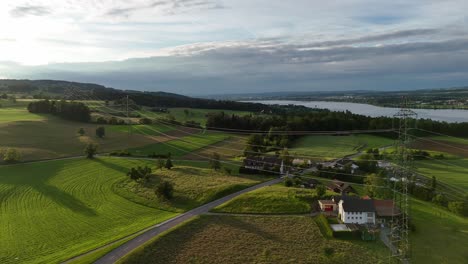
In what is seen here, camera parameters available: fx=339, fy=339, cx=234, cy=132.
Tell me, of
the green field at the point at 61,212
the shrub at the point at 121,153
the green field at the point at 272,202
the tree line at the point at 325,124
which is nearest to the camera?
the green field at the point at 61,212

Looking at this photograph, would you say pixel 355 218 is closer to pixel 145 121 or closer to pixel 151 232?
pixel 151 232

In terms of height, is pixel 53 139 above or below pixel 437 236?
above

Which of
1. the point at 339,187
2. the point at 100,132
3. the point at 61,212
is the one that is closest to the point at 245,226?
the point at 339,187

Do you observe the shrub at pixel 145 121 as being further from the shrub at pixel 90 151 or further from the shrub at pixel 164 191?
the shrub at pixel 164 191

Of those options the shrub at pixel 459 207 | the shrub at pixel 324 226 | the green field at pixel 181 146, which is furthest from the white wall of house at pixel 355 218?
the green field at pixel 181 146

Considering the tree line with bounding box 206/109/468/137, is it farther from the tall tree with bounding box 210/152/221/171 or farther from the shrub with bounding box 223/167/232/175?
the shrub with bounding box 223/167/232/175

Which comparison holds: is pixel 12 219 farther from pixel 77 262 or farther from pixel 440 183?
pixel 440 183
